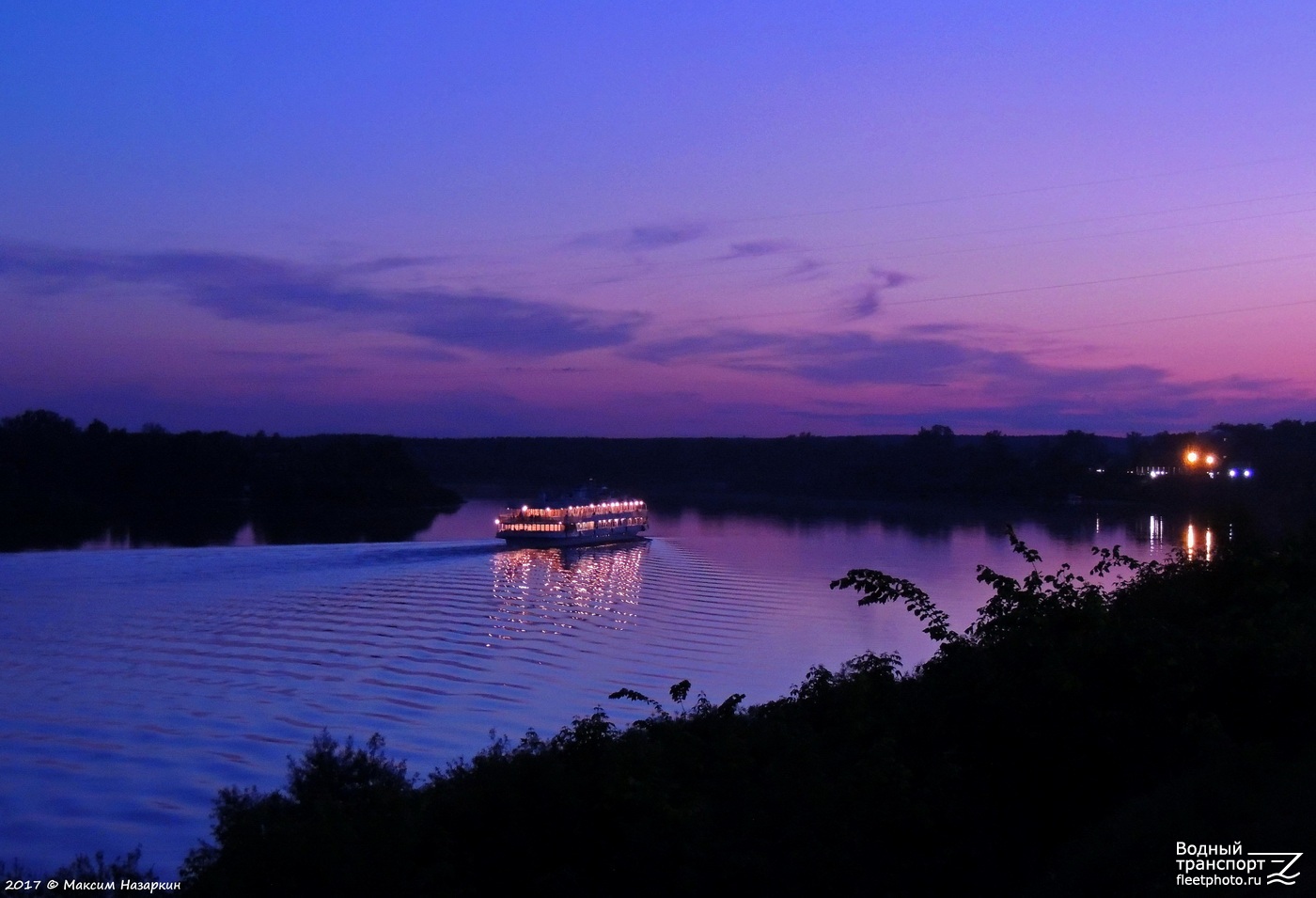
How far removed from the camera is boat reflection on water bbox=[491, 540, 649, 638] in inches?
1027

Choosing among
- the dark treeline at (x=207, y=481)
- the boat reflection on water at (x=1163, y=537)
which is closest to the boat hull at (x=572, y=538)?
the dark treeline at (x=207, y=481)

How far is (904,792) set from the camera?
25.5ft

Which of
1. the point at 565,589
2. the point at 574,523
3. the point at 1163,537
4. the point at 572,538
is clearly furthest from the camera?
the point at 574,523

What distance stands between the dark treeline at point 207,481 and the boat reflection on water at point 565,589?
1277 cm

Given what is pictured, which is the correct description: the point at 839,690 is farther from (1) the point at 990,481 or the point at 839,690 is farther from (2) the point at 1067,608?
(1) the point at 990,481

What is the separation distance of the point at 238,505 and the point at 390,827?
59.2 metres

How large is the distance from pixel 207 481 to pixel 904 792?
64165 millimetres

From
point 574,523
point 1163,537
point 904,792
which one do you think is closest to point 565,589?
point 574,523

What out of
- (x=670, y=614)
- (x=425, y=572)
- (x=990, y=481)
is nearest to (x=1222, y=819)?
(x=670, y=614)

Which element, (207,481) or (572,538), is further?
(207,481)

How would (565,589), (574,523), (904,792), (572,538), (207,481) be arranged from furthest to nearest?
(207,481)
(574,523)
(572,538)
(565,589)
(904,792)

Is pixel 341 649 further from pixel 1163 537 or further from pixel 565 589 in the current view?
pixel 1163 537

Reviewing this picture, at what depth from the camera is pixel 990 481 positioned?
70312 mm

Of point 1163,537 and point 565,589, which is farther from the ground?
point 1163,537
